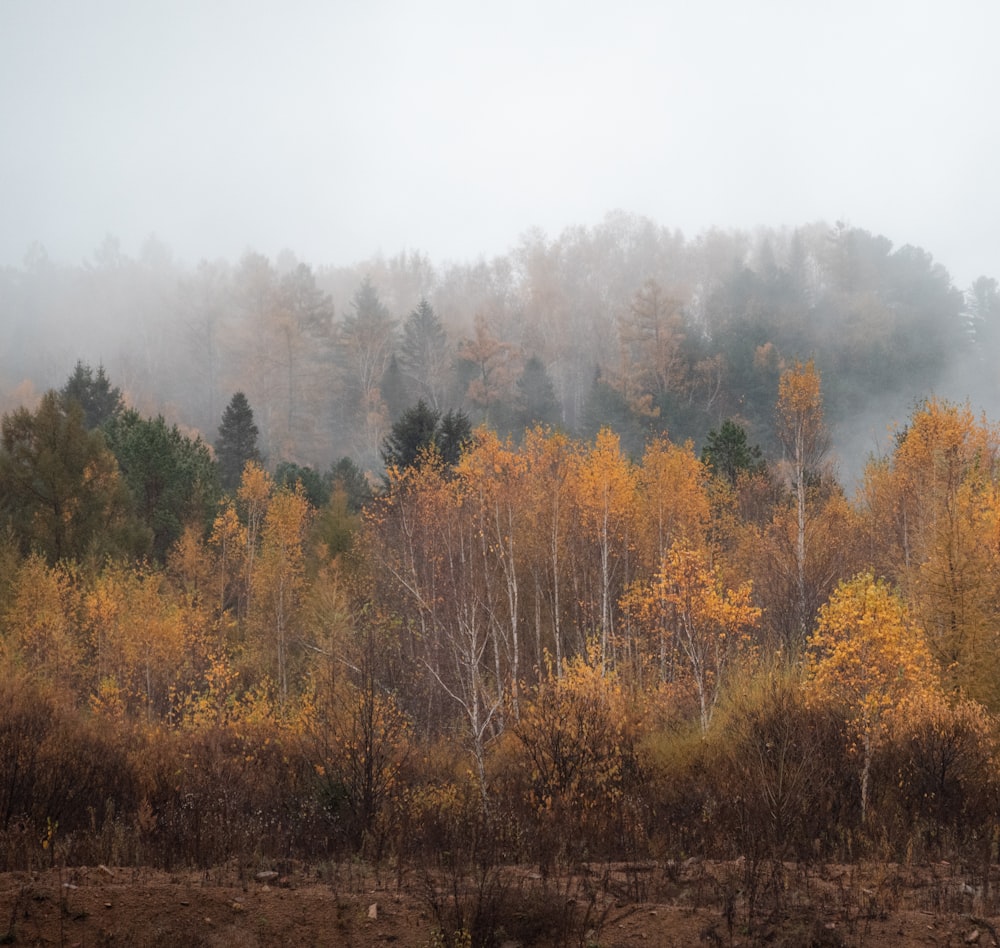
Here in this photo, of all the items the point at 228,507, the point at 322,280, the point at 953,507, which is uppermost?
the point at 322,280

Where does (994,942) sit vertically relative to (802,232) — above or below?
below

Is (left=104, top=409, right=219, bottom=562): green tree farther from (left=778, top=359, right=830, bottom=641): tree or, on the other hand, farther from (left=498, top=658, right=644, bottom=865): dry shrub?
(left=778, top=359, right=830, bottom=641): tree

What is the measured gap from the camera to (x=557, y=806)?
687 inches

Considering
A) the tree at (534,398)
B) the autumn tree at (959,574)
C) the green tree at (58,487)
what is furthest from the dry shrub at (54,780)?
the tree at (534,398)

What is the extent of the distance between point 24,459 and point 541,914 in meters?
34.9

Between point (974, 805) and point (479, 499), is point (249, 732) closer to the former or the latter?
point (479, 499)

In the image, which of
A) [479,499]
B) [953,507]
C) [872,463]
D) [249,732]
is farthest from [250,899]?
[872,463]

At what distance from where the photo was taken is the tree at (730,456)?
44500 millimetres

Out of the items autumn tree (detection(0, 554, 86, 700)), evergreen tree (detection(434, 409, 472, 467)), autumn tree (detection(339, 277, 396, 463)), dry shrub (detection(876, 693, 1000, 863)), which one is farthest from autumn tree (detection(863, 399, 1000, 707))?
autumn tree (detection(339, 277, 396, 463))

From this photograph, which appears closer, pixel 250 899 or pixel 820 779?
pixel 250 899

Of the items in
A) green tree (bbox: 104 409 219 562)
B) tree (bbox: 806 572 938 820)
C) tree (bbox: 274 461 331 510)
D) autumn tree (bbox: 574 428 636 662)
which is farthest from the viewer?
tree (bbox: 274 461 331 510)

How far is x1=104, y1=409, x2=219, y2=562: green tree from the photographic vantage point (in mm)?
41969

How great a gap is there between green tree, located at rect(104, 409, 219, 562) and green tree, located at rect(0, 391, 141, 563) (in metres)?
3.31

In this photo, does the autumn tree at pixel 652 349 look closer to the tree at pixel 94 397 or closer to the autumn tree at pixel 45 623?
the tree at pixel 94 397
